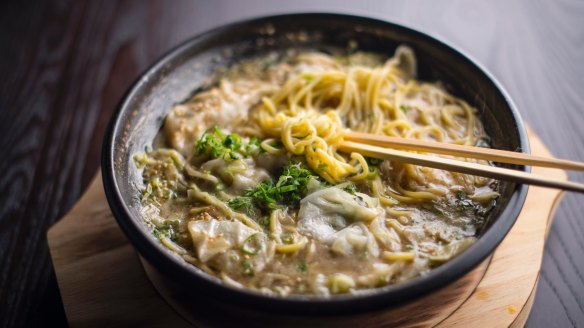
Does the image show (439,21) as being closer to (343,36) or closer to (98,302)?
(343,36)

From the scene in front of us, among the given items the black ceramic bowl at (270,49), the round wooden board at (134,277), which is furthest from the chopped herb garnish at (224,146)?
the round wooden board at (134,277)

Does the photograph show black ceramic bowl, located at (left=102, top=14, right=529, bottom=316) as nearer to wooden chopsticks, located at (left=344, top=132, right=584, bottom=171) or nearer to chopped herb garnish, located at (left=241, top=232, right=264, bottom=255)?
wooden chopsticks, located at (left=344, top=132, right=584, bottom=171)

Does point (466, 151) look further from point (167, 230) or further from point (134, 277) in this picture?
point (134, 277)

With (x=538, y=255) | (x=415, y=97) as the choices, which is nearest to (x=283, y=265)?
(x=538, y=255)

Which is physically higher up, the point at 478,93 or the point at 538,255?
the point at 478,93

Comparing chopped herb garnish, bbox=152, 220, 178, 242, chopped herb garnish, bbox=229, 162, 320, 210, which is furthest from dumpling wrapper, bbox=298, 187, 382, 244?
chopped herb garnish, bbox=152, 220, 178, 242

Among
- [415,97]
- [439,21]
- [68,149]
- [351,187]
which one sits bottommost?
[68,149]
